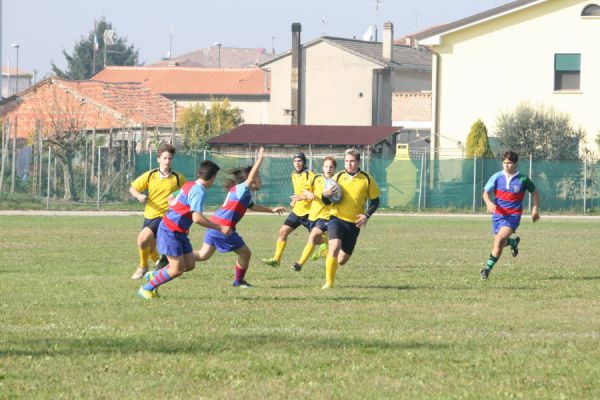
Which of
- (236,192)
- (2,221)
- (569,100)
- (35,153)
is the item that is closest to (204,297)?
(236,192)

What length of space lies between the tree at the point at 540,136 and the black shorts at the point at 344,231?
31.9 metres

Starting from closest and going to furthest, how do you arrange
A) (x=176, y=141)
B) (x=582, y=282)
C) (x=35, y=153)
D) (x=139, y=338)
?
(x=139, y=338), (x=582, y=282), (x=35, y=153), (x=176, y=141)

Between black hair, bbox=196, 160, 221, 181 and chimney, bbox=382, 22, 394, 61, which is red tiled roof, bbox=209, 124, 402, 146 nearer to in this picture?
chimney, bbox=382, 22, 394, 61

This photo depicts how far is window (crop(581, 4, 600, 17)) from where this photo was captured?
48.5m

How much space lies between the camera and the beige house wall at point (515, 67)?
48.4 meters

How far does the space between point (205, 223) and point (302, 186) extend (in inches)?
241

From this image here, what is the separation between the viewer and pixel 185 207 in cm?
1369

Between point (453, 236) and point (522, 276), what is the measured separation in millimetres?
11261

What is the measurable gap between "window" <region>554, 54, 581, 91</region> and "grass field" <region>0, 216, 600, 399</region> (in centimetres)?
2940

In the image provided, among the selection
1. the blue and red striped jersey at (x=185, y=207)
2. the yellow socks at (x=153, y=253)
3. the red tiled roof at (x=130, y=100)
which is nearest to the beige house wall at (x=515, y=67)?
the red tiled roof at (x=130, y=100)

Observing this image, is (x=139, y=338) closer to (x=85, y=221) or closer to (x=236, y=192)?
(x=236, y=192)

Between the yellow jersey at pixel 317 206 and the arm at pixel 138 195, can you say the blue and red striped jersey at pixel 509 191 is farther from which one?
the arm at pixel 138 195

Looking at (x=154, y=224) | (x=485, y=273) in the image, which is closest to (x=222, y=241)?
(x=154, y=224)

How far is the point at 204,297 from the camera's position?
13906 millimetres
